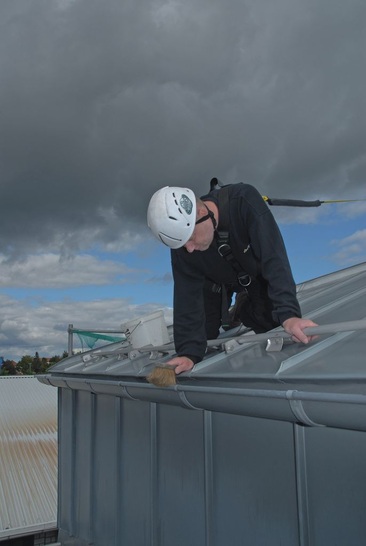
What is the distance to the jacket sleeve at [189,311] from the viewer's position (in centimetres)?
483

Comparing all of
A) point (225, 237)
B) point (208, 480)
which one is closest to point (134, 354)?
point (208, 480)

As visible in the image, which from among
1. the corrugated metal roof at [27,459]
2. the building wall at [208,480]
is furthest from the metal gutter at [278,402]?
the corrugated metal roof at [27,459]

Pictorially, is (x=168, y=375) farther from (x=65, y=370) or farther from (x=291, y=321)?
(x=65, y=370)

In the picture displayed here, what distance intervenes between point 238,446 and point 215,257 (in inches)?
66.5

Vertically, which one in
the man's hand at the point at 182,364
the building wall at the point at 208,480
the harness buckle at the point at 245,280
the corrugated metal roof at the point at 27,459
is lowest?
the corrugated metal roof at the point at 27,459

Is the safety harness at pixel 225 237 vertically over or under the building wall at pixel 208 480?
over

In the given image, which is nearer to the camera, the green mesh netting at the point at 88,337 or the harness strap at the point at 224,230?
the harness strap at the point at 224,230

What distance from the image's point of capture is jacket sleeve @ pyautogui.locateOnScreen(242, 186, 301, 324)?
12.5 ft

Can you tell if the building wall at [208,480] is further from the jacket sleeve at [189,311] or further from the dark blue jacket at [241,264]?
the dark blue jacket at [241,264]

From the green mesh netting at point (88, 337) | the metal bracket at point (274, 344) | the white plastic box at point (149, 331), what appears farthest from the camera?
the green mesh netting at point (88, 337)

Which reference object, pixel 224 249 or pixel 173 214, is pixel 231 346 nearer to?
pixel 224 249

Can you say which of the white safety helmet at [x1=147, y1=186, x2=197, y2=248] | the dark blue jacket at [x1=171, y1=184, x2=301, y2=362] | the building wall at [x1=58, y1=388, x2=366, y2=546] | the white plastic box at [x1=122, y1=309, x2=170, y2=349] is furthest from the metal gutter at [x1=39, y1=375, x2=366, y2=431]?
the white plastic box at [x1=122, y1=309, x2=170, y2=349]

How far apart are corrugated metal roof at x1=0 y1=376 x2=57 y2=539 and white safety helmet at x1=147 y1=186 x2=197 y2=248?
1292cm

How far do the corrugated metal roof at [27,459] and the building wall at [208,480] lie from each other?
273 inches
